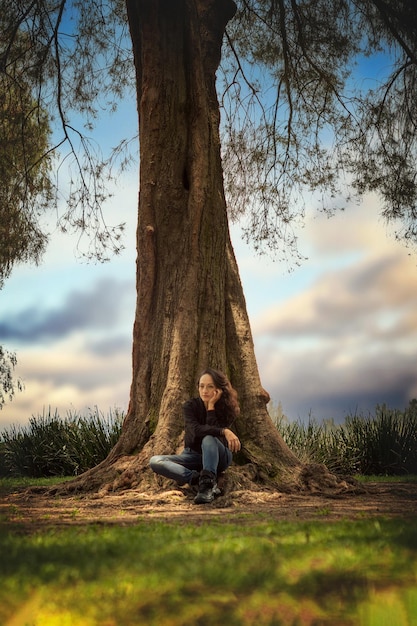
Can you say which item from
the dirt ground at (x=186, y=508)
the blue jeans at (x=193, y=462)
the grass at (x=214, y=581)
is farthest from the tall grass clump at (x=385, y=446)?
the grass at (x=214, y=581)

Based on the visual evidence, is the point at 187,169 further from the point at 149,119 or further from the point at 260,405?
the point at 260,405

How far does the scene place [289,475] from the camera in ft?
28.6

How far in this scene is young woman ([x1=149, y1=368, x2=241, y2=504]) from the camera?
7551 millimetres

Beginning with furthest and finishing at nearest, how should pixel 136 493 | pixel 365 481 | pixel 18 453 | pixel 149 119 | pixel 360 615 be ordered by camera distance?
1. pixel 18 453
2. pixel 365 481
3. pixel 149 119
4. pixel 136 493
5. pixel 360 615

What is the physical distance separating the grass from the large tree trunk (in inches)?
165

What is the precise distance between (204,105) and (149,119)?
0.79 metres

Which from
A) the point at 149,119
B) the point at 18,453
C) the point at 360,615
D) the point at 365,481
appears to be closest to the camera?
the point at 360,615

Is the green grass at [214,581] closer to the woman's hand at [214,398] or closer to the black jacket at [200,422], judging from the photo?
the black jacket at [200,422]

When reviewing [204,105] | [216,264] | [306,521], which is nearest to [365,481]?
[216,264]

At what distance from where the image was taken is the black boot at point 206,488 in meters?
7.43

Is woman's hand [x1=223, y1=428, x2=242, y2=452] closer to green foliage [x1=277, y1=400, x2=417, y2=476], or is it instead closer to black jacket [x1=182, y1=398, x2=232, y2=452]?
black jacket [x1=182, y1=398, x2=232, y2=452]

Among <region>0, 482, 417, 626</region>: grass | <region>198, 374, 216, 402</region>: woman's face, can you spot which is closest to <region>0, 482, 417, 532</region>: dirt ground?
<region>198, 374, 216, 402</region>: woman's face

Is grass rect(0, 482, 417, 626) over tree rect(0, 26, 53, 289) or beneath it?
beneath

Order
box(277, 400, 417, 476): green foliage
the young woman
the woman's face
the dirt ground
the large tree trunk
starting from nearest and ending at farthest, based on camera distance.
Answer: the dirt ground, the young woman, the woman's face, the large tree trunk, box(277, 400, 417, 476): green foliage
